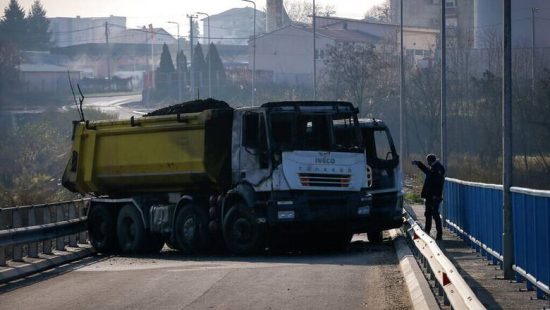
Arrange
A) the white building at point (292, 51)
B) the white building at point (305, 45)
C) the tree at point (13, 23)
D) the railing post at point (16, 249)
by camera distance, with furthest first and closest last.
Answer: the tree at point (13, 23) → the white building at point (292, 51) → the white building at point (305, 45) → the railing post at point (16, 249)

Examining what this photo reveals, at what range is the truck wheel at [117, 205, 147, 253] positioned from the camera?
24.0 meters

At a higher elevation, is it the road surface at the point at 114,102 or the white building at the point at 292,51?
the white building at the point at 292,51

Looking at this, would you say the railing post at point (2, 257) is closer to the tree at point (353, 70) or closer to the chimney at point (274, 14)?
the tree at point (353, 70)

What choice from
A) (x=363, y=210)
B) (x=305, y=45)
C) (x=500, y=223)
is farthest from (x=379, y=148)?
(x=305, y=45)

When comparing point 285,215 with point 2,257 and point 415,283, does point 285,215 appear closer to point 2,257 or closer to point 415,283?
point 2,257

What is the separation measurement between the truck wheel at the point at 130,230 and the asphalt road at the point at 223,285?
259cm

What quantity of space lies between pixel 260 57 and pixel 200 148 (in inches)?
3622

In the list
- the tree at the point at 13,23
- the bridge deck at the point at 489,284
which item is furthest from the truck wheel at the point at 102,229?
the tree at the point at 13,23

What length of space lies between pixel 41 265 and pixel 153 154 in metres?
4.59

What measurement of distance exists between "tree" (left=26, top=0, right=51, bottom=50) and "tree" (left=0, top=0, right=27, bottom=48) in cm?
239

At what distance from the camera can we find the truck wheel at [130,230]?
24047 millimetres

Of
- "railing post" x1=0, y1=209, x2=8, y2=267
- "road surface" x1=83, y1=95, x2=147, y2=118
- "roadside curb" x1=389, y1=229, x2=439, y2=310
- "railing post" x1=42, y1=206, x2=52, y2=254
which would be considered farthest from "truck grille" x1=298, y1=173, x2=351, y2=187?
"road surface" x1=83, y1=95, x2=147, y2=118

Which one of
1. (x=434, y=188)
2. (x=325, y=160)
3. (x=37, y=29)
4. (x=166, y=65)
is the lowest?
(x=434, y=188)

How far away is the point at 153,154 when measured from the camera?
76.8ft
